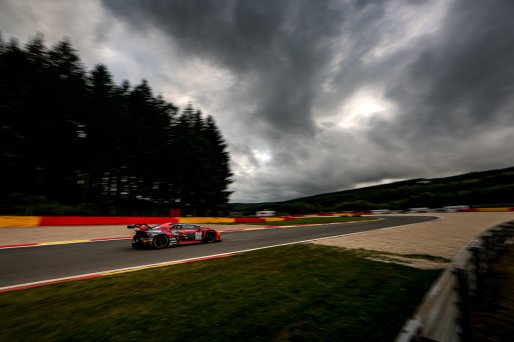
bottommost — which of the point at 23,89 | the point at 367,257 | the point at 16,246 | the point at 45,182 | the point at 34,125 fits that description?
the point at 367,257

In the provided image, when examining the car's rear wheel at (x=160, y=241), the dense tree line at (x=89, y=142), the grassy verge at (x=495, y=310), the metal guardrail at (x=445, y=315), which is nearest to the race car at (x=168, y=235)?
the car's rear wheel at (x=160, y=241)

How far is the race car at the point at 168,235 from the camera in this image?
29.8 feet

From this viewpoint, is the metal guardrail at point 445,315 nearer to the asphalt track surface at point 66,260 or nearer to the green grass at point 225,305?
the green grass at point 225,305

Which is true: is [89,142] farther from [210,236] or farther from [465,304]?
[465,304]

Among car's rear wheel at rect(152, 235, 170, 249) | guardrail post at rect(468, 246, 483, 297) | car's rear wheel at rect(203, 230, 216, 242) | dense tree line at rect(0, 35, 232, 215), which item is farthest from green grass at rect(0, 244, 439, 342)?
dense tree line at rect(0, 35, 232, 215)

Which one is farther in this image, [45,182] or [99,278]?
[45,182]

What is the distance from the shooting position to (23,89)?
Answer: 78.0ft

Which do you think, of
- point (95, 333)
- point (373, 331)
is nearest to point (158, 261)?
point (95, 333)

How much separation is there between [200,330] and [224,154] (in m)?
42.6

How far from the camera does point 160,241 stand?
30.7ft

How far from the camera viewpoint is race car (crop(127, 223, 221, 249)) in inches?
358

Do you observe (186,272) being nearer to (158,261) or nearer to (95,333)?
(158,261)

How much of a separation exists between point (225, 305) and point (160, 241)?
271 inches

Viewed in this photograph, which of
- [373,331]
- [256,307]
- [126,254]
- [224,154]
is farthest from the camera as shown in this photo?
[224,154]
